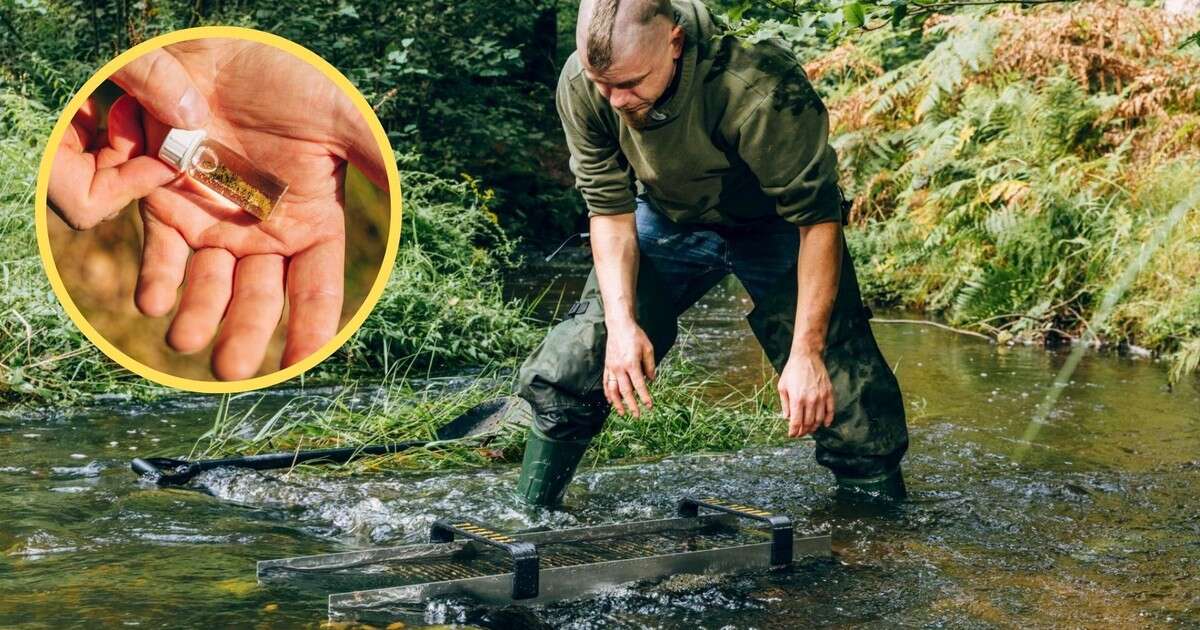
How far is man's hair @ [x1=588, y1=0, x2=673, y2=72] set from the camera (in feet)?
10.6

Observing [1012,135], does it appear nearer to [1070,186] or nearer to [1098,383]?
[1070,186]

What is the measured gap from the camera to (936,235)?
31.2 ft

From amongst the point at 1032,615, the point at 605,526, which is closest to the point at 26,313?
the point at 605,526

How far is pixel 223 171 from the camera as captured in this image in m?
3.62

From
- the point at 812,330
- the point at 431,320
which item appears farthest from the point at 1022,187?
the point at 812,330

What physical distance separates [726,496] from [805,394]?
81 centimetres

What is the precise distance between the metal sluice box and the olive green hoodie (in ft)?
2.87

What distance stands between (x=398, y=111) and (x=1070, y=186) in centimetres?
631

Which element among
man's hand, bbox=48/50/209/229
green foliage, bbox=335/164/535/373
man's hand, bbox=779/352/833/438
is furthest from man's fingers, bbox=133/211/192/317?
green foliage, bbox=335/164/535/373

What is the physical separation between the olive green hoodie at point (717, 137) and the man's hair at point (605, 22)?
22 centimetres

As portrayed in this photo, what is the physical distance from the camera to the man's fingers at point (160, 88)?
3.69 m

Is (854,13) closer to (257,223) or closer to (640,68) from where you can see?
(640,68)

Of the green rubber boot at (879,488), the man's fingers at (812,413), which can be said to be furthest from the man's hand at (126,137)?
the green rubber boot at (879,488)

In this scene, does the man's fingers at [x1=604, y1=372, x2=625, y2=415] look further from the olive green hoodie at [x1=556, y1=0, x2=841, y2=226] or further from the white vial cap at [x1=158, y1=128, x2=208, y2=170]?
the white vial cap at [x1=158, y1=128, x2=208, y2=170]
